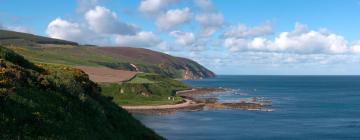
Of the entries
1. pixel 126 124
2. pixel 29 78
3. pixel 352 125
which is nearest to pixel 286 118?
pixel 352 125

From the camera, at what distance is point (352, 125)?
360ft

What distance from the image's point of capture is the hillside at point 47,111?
59.5ft

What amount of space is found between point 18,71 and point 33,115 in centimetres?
584

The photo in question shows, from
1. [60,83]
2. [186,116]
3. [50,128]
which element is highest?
[60,83]

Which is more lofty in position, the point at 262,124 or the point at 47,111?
the point at 47,111

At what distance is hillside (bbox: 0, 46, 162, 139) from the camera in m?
18.1

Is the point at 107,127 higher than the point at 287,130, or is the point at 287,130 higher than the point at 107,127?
the point at 107,127

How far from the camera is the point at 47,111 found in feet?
69.2

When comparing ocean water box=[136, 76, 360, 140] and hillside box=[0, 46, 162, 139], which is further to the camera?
ocean water box=[136, 76, 360, 140]

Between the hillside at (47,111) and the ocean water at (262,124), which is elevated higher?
the hillside at (47,111)

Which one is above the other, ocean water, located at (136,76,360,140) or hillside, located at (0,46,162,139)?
hillside, located at (0,46,162,139)

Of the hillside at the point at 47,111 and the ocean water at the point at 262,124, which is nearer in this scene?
the hillside at the point at 47,111

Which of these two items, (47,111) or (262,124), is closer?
(47,111)

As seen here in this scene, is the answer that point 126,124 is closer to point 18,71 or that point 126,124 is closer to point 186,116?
point 18,71
